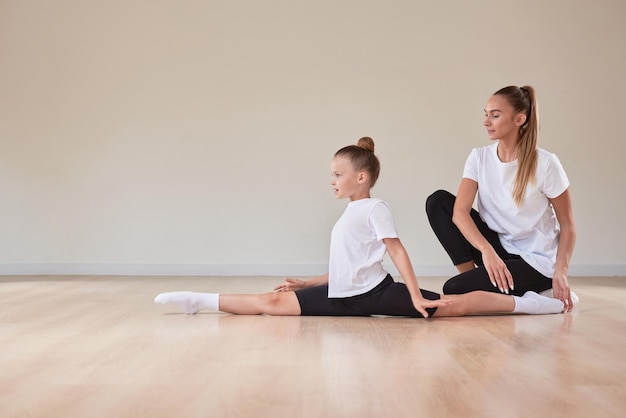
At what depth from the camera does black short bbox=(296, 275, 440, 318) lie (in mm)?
2680

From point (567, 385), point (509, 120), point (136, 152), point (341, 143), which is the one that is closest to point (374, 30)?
point (341, 143)

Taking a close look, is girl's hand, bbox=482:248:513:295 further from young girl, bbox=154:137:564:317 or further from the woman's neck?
the woman's neck

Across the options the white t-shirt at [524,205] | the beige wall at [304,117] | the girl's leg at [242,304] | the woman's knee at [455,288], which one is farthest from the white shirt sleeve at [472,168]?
the beige wall at [304,117]

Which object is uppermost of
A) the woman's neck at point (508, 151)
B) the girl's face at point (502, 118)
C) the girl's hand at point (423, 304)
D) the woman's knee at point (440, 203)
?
the girl's face at point (502, 118)

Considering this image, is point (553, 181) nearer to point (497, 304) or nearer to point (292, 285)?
point (497, 304)

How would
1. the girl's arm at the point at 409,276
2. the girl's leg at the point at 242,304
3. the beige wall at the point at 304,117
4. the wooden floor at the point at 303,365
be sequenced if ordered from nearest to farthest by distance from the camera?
1. the wooden floor at the point at 303,365
2. the girl's arm at the point at 409,276
3. the girl's leg at the point at 242,304
4. the beige wall at the point at 304,117

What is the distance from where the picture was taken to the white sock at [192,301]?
2746mm

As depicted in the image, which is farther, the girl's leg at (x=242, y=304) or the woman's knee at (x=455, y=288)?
the woman's knee at (x=455, y=288)

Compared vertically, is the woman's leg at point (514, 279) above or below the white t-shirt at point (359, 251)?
below

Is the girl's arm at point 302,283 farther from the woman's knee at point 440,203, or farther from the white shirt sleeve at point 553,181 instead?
the white shirt sleeve at point 553,181

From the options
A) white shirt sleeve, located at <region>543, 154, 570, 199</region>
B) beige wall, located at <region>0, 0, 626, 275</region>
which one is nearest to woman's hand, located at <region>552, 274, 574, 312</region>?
white shirt sleeve, located at <region>543, 154, 570, 199</region>

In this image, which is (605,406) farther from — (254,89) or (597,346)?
→ (254,89)

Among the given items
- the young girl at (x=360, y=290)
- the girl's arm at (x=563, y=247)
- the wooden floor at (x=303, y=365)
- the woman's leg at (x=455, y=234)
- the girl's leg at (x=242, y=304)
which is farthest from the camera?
the woman's leg at (x=455, y=234)

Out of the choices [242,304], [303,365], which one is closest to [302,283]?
[242,304]
